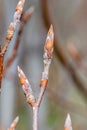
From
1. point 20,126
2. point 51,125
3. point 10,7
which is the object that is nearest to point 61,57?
point 10,7

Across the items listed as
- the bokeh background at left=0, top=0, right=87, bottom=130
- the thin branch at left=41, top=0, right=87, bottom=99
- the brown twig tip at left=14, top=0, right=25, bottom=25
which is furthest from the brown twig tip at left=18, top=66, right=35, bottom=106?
the bokeh background at left=0, top=0, right=87, bottom=130

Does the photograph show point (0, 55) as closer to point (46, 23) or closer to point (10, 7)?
point (46, 23)

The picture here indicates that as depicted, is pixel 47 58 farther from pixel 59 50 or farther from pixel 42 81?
pixel 59 50

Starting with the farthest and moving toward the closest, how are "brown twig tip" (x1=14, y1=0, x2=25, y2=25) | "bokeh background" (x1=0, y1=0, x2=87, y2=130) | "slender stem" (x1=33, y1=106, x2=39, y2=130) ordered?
"bokeh background" (x1=0, y1=0, x2=87, y2=130), "brown twig tip" (x1=14, y1=0, x2=25, y2=25), "slender stem" (x1=33, y1=106, x2=39, y2=130)

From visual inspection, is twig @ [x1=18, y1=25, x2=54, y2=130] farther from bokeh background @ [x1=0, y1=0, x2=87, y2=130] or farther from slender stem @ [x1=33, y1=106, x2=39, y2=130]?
bokeh background @ [x1=0, y1=0, x2=87, y2=130]

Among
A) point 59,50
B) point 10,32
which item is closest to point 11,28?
point 10,32

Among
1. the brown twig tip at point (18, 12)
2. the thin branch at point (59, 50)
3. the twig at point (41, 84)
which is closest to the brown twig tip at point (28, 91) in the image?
the twig at point (41, 84)

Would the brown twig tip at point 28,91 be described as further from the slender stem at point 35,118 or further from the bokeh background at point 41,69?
the bokeh background at point 41,69

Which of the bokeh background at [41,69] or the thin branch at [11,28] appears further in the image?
the bokeh background at [41,69]

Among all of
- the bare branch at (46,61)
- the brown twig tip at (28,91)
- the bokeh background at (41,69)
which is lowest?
the bokeh background at (41,69)

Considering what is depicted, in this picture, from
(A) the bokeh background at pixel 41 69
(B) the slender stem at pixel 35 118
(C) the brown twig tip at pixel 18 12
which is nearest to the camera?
(B) the slender stem at pixel 35 118

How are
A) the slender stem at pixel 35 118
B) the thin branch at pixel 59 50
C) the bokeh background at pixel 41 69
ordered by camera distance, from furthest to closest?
1. the bokeh background at pixel 41 69
2. the thin branch at pixel 59 50
3. the slender stem at pixel 35 118

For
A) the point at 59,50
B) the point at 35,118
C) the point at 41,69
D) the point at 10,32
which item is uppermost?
the point at 10,32
